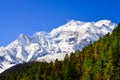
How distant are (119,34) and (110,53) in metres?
46.4

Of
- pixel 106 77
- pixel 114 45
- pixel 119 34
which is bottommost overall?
pixel 106 77

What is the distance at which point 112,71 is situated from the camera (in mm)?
136875

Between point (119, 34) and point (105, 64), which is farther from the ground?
point (119, 34)

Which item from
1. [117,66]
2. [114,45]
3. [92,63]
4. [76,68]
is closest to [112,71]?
[117,66]

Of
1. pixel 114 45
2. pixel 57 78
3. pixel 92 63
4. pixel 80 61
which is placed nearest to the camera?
pixel 114 45

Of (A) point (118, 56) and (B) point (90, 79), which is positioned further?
(B) point (90, 79)

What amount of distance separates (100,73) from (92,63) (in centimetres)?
1700

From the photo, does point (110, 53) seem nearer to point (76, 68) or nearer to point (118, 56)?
point (118, 56)

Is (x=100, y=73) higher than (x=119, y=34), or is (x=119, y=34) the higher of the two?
(x=119, y=34)

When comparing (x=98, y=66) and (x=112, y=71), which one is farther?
(x=98, y=66)

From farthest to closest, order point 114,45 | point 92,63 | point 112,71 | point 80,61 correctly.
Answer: point 80,61 → point 92,63 → point 114,45 → point 112,71

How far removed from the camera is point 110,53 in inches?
5605

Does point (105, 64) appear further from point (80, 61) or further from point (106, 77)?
point (80, 61)

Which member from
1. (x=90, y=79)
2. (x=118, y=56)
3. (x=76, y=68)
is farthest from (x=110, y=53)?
(x=76, y=68)
